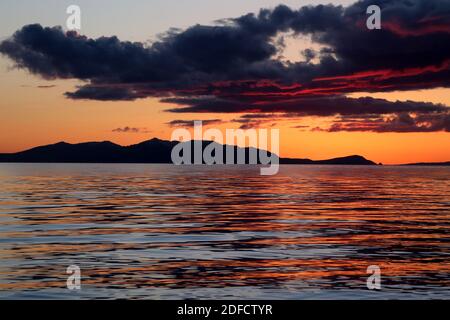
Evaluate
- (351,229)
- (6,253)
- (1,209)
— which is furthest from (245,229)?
(1,209)

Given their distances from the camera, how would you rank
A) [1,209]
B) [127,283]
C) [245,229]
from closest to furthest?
[127,283]
[245,229]
[1,209]

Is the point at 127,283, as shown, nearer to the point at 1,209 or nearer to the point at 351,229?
the point at 351,229

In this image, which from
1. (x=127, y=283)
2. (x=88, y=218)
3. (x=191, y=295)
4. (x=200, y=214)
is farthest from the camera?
(x=200, y=214)

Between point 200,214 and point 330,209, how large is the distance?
481 inches

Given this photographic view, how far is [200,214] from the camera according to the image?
5038 centimetres

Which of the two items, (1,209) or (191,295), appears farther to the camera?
(1,209)

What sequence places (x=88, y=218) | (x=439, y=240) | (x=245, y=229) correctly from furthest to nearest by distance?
(x=88, y=218) < (x=245, y=229) < (x=439, y=240)
